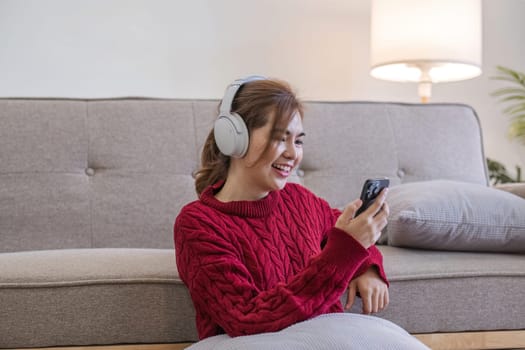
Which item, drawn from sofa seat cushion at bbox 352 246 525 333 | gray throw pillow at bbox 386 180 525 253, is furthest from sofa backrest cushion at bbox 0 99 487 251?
sofa seat cushion at bbox 352 246 525 333

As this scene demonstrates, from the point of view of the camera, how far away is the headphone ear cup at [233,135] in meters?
1.23

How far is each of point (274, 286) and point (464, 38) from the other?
1740 mm

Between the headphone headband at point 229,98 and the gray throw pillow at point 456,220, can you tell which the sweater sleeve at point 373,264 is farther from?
the headphone headband at point 229,98

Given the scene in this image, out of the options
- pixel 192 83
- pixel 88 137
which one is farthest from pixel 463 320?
pixel 192 83

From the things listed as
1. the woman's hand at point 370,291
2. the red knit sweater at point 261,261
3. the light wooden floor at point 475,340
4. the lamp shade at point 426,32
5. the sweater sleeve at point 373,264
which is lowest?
the light wooden floor at point 475,340

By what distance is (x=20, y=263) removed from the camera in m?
1.45

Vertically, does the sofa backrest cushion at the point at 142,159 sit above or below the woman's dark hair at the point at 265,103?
below

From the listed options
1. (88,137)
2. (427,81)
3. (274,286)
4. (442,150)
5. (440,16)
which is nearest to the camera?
(274,286)

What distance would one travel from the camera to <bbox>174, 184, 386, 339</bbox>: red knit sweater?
3.70ft

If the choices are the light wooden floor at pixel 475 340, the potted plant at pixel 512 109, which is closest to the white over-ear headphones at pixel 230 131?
the light wooden floor at pixel 475 340

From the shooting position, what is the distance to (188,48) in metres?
2.83

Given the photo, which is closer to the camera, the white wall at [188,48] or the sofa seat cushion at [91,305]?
the sofa seat cushion at [91,305]

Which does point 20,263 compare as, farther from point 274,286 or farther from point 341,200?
point 341,200

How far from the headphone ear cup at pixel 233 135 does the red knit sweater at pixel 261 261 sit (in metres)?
0.10
